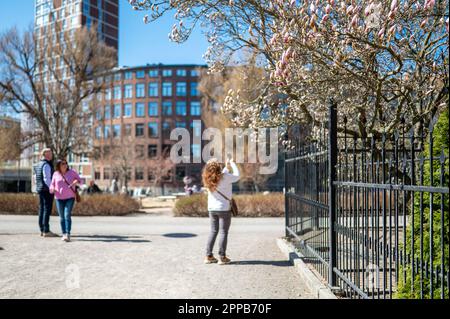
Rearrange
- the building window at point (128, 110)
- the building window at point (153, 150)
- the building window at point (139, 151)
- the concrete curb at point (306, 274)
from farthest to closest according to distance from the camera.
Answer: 1. the building window at point (128, 110)
2. the building window at point (153, 150)
3. the building window at point (139, 151)
4. the concrete curb at point (306, 274)

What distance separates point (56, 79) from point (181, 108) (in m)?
47.1

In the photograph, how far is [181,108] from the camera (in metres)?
72.4

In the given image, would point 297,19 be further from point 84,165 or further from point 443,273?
point 84,165

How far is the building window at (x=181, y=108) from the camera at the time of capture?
72000 mm

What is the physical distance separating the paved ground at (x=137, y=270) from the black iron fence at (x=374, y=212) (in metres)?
0.74

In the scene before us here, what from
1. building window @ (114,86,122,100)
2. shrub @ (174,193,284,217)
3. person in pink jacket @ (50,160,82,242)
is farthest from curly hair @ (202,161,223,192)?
building window @ (114,86,122,100)

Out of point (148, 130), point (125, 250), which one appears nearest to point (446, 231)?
point (125, 250)

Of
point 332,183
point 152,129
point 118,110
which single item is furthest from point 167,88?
point 332,183

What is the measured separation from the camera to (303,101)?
7.35m

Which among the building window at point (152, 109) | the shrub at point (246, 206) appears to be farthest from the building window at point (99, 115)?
the building window at point (152, 109)

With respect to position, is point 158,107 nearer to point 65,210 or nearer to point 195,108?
point 195,108

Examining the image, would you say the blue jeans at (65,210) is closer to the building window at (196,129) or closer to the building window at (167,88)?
the building window at (196,129)

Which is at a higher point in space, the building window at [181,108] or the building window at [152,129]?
the building window at [181,108]
